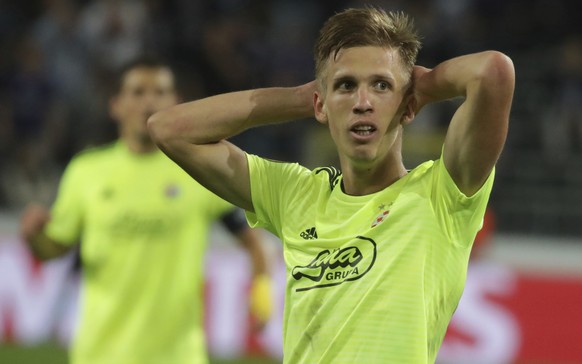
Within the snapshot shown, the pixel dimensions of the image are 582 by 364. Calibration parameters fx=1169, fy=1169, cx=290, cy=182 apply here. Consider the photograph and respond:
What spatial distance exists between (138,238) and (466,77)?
298 centimetres

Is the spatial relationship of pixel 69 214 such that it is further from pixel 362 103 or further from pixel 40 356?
pixel 40 356

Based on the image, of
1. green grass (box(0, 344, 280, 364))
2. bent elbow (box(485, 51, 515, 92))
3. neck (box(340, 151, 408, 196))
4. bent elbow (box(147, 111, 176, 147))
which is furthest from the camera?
green grass (box(0, 344, 280, 364))

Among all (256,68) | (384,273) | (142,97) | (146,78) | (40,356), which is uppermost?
(256,68)

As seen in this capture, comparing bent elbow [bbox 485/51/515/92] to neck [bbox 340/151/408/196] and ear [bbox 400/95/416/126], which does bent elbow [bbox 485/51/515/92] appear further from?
neck [bbox 340/151/408/196]

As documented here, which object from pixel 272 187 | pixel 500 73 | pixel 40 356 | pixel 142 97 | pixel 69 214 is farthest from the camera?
pixel 40 356

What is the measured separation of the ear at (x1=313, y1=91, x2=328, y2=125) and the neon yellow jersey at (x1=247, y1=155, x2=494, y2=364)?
290mm

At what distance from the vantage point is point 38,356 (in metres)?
10.5

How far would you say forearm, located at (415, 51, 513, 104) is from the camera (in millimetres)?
3438

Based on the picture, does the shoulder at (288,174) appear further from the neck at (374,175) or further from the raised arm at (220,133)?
the neck at (374,175)

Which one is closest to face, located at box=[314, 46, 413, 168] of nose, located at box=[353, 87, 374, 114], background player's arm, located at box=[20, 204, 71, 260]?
nose, located at box=[353, 87, 374, 114]

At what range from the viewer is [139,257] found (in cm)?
607

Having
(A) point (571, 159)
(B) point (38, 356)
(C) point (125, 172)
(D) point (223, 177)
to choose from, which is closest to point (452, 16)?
(A) point (571, 159)

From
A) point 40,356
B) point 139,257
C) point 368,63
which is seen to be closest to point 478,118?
point 368,63

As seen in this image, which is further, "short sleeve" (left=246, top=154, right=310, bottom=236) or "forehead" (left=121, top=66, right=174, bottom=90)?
"forehead" (left=121, top=66, right=174, bottom=90)
